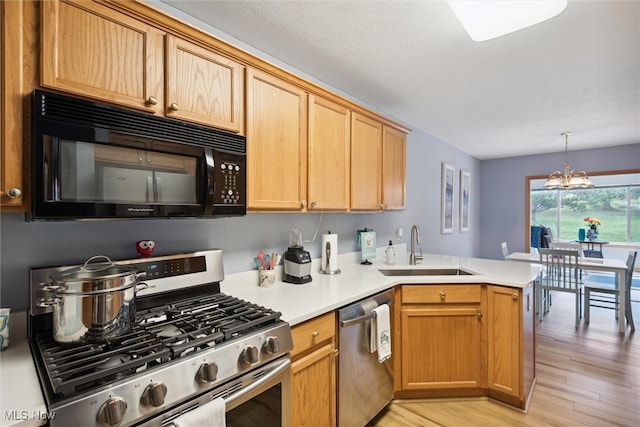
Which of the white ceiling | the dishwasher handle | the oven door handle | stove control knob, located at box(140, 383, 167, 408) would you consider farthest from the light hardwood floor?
the white ceiling

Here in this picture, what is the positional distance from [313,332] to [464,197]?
459 cm

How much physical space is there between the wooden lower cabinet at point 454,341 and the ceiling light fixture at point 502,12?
1542 millimetres

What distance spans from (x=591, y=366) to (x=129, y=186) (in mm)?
3698

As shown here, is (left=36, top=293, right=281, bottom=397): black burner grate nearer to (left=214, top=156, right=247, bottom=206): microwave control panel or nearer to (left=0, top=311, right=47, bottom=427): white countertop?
(left=0, top=311, right=47, bottom=427): white countertop

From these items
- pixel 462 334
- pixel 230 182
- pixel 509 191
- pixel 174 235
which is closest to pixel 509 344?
pixel 462 334

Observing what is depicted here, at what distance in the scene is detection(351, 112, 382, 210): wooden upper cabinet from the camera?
2305 millimetres

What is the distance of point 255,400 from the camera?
120cm

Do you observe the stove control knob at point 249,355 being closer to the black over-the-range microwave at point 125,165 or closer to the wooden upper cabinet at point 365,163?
the black over-the-range microwave at point 125,165

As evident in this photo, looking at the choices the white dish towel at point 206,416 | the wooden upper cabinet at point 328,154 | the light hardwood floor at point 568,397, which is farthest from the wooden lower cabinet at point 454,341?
the white dish towel at point 206,416

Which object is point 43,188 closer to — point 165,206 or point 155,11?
point 165,206

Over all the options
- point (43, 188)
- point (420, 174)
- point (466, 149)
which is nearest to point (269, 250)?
point (43, 188)

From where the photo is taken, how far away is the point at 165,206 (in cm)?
125

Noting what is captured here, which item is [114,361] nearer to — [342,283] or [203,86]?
[203,86]

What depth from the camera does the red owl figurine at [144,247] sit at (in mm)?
1439
